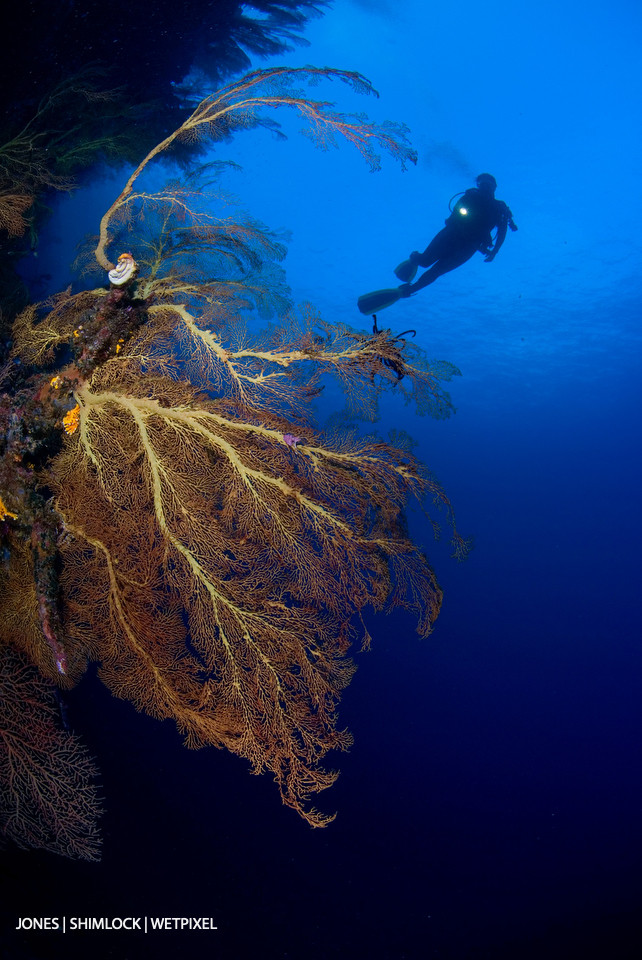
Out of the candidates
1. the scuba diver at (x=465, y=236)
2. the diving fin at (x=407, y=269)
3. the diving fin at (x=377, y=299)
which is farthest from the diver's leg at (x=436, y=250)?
the diving fin at (x=377, y=299)

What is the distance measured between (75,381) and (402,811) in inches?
533

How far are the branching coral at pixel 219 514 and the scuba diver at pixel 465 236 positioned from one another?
6677 mm

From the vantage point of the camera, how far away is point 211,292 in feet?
12.6

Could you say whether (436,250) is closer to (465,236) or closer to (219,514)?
(465,236)

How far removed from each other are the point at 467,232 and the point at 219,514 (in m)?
10.8

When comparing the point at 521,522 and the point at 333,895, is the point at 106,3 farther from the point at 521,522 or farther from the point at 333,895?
the point at 521,522

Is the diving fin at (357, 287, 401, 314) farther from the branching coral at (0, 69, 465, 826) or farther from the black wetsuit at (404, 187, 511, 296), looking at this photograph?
the branching coral at (0, 69, 465, 826)

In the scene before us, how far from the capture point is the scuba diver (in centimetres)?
971

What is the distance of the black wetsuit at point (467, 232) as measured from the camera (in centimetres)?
976

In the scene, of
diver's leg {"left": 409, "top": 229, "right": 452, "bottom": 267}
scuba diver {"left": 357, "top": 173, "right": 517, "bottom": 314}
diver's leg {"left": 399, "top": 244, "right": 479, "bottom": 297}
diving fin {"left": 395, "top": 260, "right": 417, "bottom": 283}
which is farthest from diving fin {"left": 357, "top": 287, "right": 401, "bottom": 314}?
diver's leg {"left": 409, "top": 229, "right": 452, "bottom": 267}

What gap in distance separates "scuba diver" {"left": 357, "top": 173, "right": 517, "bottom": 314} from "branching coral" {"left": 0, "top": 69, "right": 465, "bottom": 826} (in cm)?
668

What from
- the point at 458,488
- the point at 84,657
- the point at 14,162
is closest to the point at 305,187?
the point at 458,488

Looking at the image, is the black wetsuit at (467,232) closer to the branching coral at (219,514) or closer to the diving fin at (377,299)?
the diving fin at (377,299)

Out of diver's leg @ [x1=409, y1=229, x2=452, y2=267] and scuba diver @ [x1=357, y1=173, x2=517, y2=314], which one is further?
diver's leg @ [x1=409, y1=229, x2=452, y2=267]
